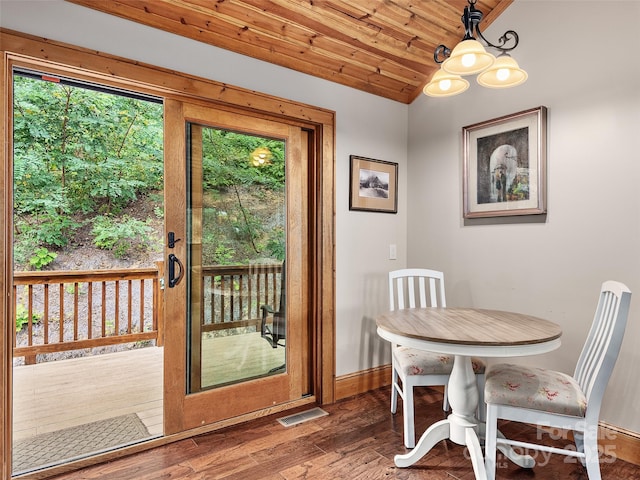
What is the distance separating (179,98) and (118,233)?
340cm

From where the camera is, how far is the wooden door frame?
1.78m

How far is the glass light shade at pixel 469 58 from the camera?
5.51 feet

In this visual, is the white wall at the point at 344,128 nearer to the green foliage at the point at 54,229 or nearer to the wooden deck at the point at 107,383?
the wooden deck at the point at 107,383

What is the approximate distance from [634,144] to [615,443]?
1.65 m

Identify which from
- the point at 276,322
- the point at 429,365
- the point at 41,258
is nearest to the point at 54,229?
the point at 41,258

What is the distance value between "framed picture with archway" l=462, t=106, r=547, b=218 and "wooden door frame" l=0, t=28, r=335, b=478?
1051mm

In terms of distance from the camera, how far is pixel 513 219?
8.63 ft

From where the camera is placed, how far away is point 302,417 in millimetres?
2605

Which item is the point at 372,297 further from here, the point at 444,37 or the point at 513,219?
the point at 444,37

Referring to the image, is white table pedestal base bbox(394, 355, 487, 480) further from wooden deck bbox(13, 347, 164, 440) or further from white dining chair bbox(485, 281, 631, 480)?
wooden deck bbox(13, 347, 164, 440)

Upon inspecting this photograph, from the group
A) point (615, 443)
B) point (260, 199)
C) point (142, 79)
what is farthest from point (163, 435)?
point (615, 443)

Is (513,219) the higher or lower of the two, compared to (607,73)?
lower

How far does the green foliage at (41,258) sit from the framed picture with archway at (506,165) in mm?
4602

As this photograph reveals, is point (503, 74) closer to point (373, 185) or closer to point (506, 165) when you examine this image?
point (506, 165)
